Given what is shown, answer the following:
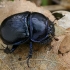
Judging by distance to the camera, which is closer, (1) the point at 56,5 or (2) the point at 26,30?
(2) the point at 26,30

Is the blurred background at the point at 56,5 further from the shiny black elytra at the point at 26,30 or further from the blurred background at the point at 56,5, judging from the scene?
the shiny black elytra at the point at 26,30

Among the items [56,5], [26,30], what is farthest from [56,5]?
[26,30]

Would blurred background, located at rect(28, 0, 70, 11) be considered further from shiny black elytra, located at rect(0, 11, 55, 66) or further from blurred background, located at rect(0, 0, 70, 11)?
shiny black elytra, located at rect(0, 11, 55, 66)

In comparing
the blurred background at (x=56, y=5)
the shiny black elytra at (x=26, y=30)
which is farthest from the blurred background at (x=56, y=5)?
the shiny black elytra at (x=26, y=30)

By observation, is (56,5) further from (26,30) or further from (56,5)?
(26,30)

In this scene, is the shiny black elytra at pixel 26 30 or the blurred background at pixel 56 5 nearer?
the shiny black elytra at pixel 26 30

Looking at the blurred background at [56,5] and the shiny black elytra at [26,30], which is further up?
the shiny black elytra at [26,30]

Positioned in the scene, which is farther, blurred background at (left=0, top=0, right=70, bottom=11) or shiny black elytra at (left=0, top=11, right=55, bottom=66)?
blurred background at (left=0, top=0, right=70, bottom=11)

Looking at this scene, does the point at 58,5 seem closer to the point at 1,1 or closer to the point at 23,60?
the point at 1,1

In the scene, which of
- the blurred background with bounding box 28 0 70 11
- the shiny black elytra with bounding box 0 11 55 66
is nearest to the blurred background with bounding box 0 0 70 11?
the blurred background with bounding box 28 0 70 11
